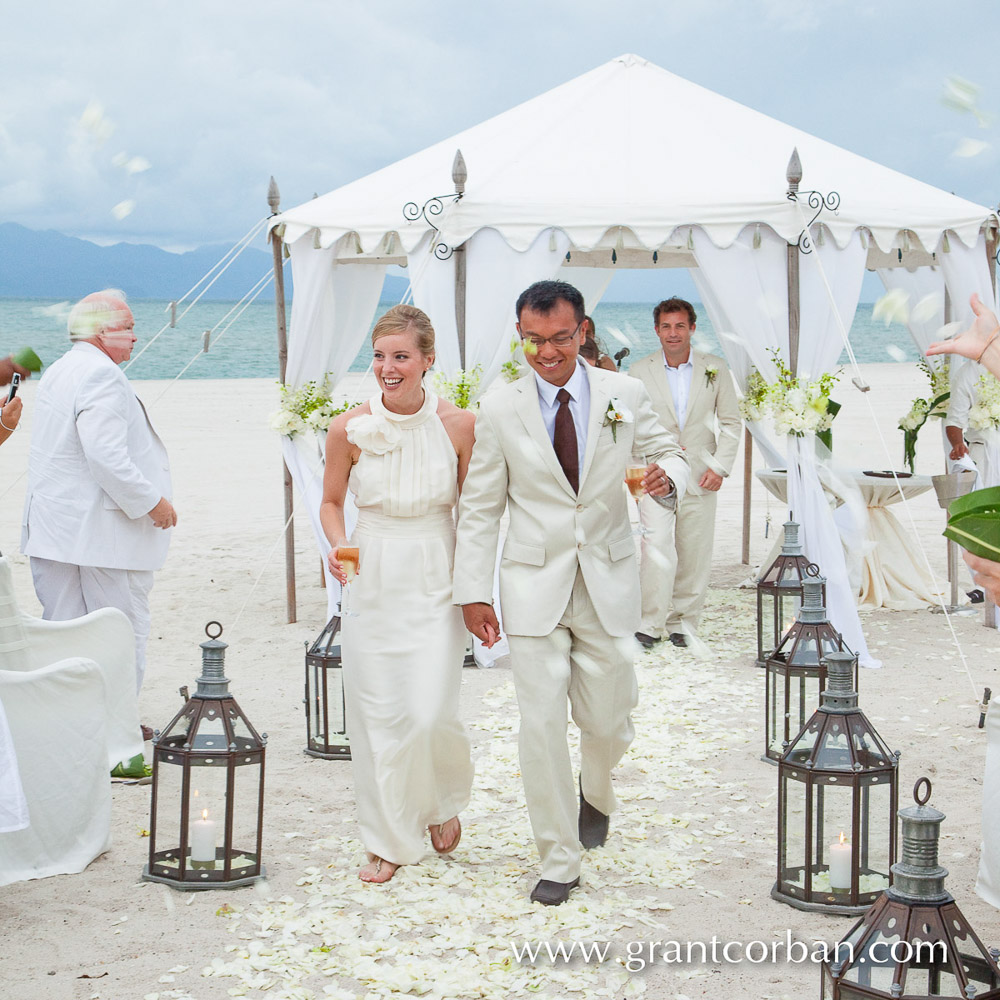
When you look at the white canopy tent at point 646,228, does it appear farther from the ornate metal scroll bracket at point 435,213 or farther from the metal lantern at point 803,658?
the metal lantern at point 803,658

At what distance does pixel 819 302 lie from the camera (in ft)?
27.0

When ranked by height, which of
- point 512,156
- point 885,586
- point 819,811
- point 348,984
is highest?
point 512,156

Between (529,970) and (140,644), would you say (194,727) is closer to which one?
(529,970)

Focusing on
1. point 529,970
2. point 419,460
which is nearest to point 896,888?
point 529,970

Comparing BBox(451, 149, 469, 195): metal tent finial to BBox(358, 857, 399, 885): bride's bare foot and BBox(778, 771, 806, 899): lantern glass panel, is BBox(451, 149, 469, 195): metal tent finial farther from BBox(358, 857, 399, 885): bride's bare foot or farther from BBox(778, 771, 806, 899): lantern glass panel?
BBox(358, 857, 399, 885): bride's bare foot

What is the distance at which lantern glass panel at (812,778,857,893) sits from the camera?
13.6 ft

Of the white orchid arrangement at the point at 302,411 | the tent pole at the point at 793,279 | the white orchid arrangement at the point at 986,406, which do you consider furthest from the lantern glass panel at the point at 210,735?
the white orchid arrangement at the point at 986,406

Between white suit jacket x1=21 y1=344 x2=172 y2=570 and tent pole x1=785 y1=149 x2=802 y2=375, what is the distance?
4345 mm

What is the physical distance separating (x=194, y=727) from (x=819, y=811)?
209 cm

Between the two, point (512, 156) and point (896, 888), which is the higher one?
point (512, 156)

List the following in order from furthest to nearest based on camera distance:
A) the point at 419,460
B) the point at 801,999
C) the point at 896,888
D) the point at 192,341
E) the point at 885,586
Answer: the point at 192,341
the point at 885,586
the point at 419,460
the point at 801,999
the point at 896,888

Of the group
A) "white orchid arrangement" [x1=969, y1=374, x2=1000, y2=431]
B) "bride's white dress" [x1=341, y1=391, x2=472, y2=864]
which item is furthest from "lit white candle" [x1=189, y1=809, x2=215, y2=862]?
"white orchid arrangement" [x1=969, y1=374, x2=1000, y2=431]

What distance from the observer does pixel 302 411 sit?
29.4 ft

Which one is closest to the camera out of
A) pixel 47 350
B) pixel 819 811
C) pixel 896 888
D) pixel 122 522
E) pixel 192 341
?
pixel 896 888
